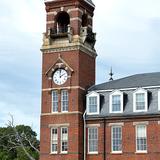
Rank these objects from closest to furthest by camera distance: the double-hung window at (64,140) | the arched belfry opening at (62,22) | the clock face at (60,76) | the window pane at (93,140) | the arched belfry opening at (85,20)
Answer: the window pane at (93,140) → the double-hung window at (64,140) → the clock face at (60,76) → the arched belfry opening at (62,22) → the arched belfry opening at (85,20)

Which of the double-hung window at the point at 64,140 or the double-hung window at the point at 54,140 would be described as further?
the double-hung window at the point at 54,140

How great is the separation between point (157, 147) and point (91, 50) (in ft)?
45.7

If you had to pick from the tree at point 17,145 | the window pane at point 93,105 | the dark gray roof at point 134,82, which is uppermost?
the dark gray roof at point 134,82

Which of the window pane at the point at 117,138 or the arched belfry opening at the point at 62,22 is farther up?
the arched belfry opening at the point at 62,22

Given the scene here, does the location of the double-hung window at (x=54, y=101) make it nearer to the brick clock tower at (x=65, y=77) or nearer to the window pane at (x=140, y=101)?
the brick clock tower at (x=65, y=77)

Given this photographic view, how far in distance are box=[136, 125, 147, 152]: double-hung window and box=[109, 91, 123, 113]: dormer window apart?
9.59ft

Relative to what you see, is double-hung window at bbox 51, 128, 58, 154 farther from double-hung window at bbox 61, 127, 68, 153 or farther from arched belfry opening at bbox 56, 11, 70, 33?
arched belfry opening at bbox 56, 11, 70, 33

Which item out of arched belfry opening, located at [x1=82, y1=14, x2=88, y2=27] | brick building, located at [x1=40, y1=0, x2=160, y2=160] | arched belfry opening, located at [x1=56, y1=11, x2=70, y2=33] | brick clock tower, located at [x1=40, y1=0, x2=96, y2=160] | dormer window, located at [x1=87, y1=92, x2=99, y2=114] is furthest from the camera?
arched belfry opening, located at [x1=82, y1=14, x2=88, y2=27]

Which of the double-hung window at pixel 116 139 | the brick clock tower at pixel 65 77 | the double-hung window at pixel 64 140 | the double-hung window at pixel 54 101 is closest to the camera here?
the double-hung window at pixel 116 139

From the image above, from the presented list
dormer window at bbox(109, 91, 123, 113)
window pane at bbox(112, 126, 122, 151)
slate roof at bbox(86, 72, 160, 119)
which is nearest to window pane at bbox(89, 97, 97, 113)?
slate roof at bbox(86, 72, 160, 119)

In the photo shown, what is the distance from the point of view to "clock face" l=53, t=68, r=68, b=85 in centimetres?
5372

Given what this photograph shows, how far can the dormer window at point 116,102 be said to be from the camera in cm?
5154

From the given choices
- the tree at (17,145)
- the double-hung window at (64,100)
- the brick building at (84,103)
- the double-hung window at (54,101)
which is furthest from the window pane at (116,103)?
the tree at (17,145)

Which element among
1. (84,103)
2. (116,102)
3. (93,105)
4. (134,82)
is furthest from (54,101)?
(134,82)
